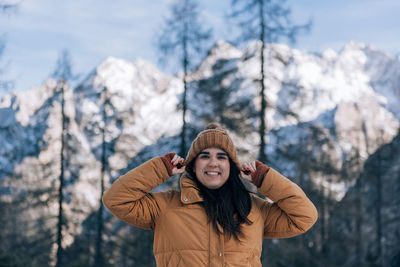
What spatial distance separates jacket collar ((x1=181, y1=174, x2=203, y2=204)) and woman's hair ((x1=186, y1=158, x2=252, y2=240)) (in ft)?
0.20

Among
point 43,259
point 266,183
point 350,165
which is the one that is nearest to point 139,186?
point 266,183

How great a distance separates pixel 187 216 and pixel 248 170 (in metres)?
0.56

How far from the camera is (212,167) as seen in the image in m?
2.96

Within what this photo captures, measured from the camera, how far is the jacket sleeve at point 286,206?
2826mm

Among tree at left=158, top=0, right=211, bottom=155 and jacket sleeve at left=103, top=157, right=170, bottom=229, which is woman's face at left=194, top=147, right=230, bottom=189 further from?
tree at left=158, top=0, right=211, bottom=155

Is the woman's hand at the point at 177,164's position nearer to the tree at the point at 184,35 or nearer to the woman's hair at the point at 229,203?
the woman's hair at the point at 229,203

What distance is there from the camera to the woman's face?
2.95 metres

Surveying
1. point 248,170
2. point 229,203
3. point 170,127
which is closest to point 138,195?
point 229,203

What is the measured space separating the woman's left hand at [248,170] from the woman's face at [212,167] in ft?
0.40

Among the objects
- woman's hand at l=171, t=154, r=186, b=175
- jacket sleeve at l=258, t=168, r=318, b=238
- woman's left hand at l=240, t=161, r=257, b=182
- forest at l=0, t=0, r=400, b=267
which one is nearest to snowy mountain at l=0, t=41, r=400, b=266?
forest at l=0, t=0, r=400, b=267

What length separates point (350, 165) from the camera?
71.3ft

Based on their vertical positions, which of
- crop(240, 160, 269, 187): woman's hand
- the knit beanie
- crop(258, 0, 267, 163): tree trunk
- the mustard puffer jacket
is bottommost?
the mustard puffer jacket

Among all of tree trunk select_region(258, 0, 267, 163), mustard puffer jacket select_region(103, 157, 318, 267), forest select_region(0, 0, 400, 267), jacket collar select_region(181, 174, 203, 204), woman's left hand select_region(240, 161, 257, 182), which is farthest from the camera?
forest select_region(0, 0, 400, 267)

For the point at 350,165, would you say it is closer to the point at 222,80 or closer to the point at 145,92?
the point at 222,80
